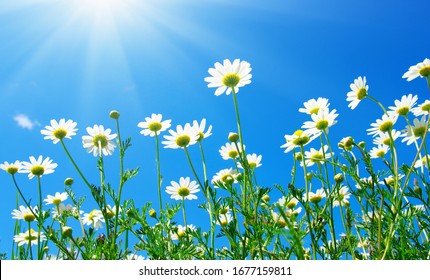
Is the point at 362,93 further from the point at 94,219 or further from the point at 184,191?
the point at 94,219

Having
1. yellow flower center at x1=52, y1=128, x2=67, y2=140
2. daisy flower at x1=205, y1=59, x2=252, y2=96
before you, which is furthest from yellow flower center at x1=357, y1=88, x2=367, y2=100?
yellow flower center at x1=52, y1=128, x2=67, y2=140

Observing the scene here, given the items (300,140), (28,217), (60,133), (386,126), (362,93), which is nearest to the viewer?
(300,140)

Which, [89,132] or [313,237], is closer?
[313,237]

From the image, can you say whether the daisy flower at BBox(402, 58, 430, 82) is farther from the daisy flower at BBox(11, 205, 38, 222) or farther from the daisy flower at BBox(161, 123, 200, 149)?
the daisy flower at BBox(11, 205, 38, 222)

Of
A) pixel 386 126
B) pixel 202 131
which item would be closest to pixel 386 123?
pixel 386 126

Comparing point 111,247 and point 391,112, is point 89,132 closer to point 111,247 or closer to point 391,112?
point 111,247

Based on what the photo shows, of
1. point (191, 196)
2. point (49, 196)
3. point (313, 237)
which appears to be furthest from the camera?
point (49, 196)
